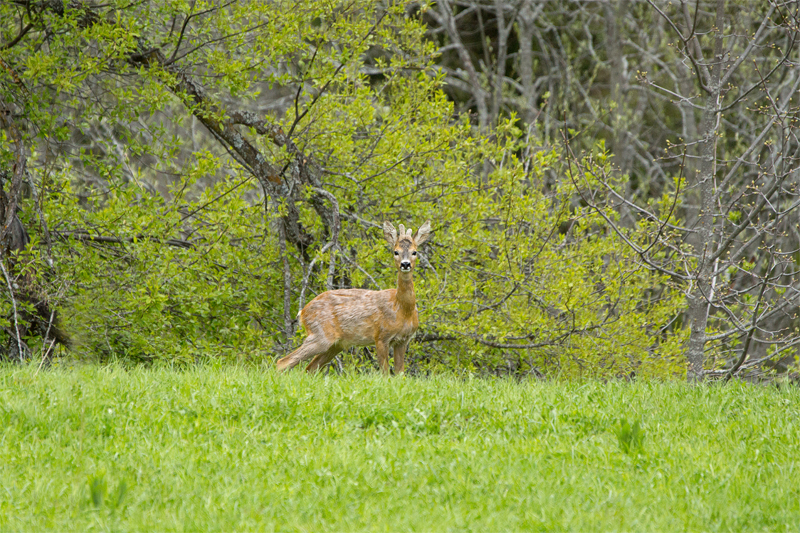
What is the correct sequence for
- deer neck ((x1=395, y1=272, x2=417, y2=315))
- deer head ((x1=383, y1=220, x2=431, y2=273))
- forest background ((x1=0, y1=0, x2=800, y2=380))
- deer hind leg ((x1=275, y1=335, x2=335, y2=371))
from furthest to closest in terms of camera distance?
forest background ((x1=0, y1=0, x2=800, y2=380))
deer hind leg ((x1=275, y1=335, x2=335, y2=371))
deer neck ((x1=395, y1=272, x2=417, y2=315))
deer head ((x1=383, y1=220, x2=431, y2=273))

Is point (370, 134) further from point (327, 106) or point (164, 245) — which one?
point (164, 245)

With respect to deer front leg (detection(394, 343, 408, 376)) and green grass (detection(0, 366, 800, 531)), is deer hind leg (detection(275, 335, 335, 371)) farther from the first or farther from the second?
green grass (detection(0, 366, 800, 531))

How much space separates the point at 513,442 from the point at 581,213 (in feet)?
18.9

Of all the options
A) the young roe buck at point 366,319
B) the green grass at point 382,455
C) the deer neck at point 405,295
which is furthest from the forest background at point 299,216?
the green grass at point 382,455

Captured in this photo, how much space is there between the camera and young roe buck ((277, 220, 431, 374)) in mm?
8227

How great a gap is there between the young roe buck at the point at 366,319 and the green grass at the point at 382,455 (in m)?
1.22

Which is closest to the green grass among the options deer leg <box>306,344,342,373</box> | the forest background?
deer leg <box>306,344,342,373</box>

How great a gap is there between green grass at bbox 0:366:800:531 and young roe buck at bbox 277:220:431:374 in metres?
1.22

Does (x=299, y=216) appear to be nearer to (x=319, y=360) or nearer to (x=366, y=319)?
(x=319, y=360)

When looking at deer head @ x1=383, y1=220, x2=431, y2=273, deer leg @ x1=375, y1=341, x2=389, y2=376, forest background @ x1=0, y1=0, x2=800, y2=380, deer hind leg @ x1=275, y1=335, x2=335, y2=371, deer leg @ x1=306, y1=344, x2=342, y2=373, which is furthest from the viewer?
forest background @ x1=0, y1=0, x2=800, y2=380

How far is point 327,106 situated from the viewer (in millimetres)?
10570

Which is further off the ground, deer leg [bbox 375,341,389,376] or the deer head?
the deer head

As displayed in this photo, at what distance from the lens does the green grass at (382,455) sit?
4.68 metres

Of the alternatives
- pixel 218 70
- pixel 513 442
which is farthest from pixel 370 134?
pixel 513 442
